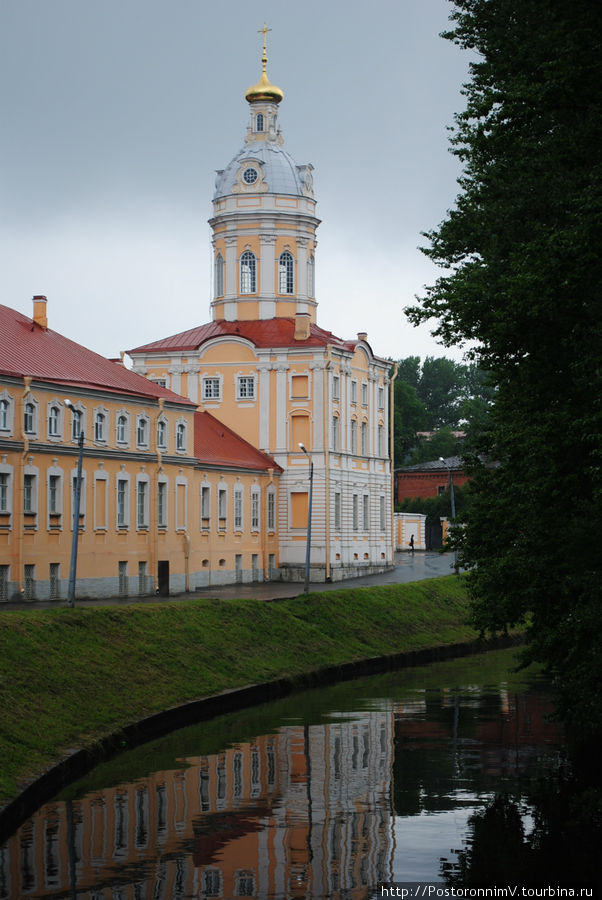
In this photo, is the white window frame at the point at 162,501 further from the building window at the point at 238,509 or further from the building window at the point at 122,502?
the building window at the point at 238,509

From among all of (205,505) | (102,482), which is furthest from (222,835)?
(205,505)

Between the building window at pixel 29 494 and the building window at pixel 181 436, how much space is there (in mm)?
11040

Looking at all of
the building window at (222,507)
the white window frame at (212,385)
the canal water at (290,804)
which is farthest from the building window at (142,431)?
the canal water at (290,804)

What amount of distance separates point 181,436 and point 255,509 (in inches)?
404

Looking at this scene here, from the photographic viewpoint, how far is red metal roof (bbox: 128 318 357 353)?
71.6 m

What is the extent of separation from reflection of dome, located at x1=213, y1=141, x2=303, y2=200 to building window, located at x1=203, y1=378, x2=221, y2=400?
33.0 feet

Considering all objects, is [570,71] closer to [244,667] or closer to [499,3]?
[499,3]

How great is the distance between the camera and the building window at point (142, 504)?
181 feet

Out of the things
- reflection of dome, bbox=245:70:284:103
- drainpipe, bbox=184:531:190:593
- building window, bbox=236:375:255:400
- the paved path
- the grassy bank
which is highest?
reflection of dome, bbox=245:70:284:103

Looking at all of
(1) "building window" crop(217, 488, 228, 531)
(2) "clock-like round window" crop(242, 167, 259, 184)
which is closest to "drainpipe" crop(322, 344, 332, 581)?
(1) "building window" crop(217, 488, 228, 531)

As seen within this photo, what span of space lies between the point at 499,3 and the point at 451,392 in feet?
395

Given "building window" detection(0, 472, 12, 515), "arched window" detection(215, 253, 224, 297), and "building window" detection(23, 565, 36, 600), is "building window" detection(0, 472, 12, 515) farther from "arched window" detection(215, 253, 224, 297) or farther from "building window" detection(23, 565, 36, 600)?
"arched window" detection(215, 253, 224, 297)

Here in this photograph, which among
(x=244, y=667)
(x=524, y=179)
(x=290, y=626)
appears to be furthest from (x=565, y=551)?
(x=290, y=626)

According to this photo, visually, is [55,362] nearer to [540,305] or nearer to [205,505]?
[205,505]
